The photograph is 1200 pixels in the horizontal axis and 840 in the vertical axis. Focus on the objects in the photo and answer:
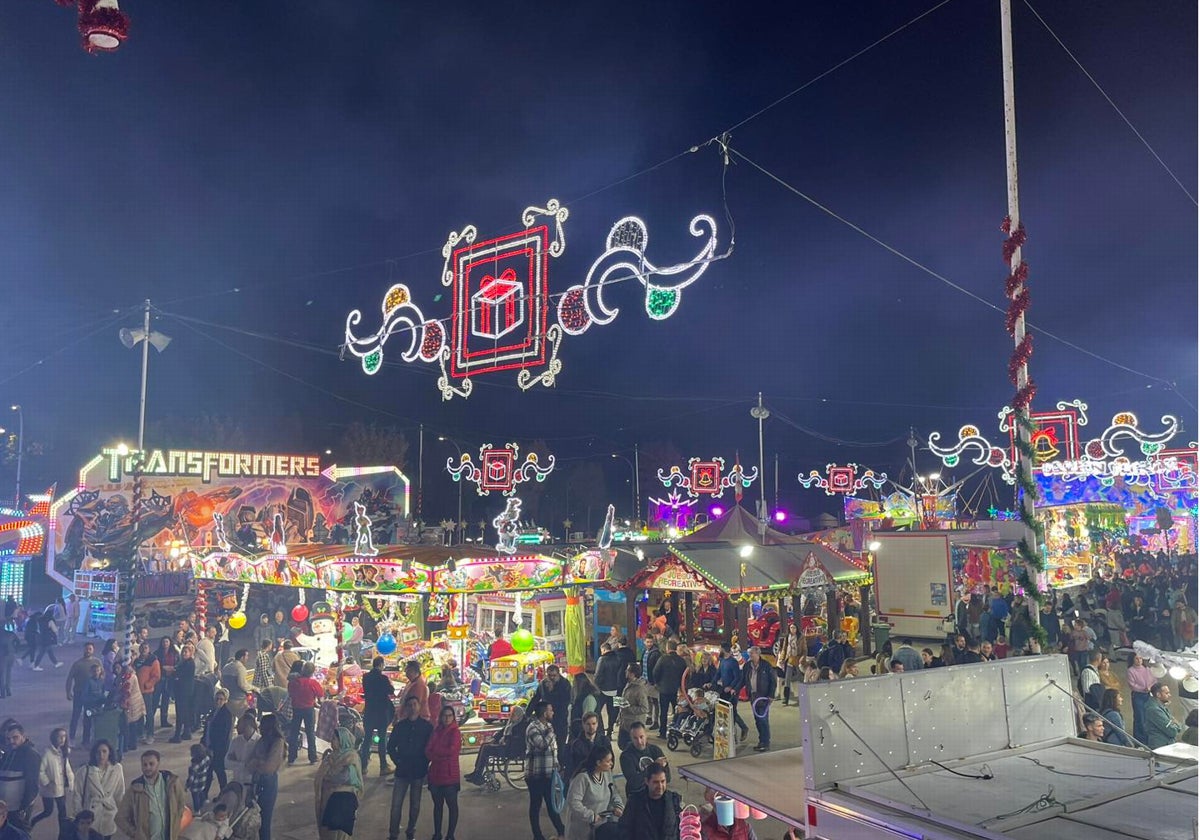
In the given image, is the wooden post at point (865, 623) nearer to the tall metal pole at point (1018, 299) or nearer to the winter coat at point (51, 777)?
the tall metal pole at point (1018, 299)

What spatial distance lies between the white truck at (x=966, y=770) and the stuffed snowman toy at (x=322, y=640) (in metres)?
10.9

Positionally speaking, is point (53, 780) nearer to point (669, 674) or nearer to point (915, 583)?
point (669, 674)

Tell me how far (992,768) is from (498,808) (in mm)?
6740

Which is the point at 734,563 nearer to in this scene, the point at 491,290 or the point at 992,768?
the point at 491,290

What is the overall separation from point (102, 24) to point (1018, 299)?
704 cm

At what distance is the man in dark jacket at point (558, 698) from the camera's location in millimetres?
10359

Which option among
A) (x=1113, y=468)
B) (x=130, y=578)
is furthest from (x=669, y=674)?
(x=1113, y=468)

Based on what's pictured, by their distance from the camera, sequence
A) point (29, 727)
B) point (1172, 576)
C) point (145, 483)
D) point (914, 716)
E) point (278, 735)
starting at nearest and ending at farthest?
1. point (914, 716)
2. point (278, 735)
3. point (29, 727)
4. point (1172, 576)
5. point (145, 483)

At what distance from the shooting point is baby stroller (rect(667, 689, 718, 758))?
12.0 meters

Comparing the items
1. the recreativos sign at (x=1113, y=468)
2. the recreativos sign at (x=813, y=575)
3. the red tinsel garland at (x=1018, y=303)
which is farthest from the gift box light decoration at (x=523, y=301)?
the recreativos sign at (x=1113, y=468)

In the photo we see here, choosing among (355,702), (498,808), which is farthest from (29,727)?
(498,808)

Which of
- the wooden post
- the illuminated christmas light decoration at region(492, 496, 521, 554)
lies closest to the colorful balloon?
the illuminated christmas light decoration at region(492, 496, 521, 554)

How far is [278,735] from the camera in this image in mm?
8383

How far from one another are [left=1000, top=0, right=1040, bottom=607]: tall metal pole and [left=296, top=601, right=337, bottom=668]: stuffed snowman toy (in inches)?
462
